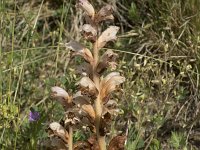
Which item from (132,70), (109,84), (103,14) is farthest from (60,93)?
(132,70)

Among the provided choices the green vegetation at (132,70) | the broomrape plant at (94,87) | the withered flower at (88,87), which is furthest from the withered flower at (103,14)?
the green vegetation at (132,70)

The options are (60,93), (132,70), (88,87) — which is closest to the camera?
(88,87)

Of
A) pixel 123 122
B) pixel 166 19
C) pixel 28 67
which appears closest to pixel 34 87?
pixel 28 67

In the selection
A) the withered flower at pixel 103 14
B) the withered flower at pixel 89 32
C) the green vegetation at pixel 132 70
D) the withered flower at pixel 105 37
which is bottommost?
the green vegetation at pixel 132 70

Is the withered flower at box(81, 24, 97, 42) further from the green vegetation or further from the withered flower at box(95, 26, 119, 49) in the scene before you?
the green vegetation

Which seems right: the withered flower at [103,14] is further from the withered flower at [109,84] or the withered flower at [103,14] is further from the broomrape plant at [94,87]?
the withered flower at [109,84]

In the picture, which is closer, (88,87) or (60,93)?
(88,87)

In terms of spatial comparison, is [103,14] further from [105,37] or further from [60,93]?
[60,93]

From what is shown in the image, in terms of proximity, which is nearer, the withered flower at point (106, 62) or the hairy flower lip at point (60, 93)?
the withered flower at point (106, 62)

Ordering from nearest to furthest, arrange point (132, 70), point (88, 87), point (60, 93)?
point (88, 87) < point (60, 93) < point (132, 70)
